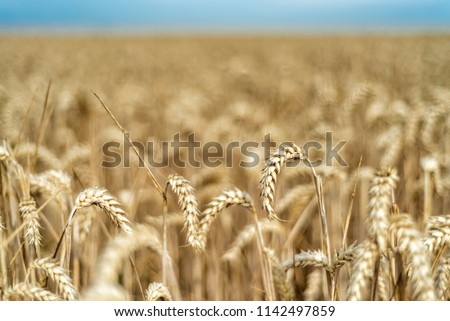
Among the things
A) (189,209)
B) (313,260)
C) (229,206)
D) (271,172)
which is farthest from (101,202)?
(229,206)

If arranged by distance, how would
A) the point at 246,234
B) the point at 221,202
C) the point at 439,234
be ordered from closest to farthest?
the point at 439,234 < the point at 221,202 < the point at 246,234

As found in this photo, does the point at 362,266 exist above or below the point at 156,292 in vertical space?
above

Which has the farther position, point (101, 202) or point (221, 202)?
point (221, 202)

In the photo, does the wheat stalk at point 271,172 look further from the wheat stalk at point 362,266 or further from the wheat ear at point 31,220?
the wheat ear at point 31,220

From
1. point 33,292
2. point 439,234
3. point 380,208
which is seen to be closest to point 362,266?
point 380,208

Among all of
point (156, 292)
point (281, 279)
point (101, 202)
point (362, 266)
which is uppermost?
point (101, 202)

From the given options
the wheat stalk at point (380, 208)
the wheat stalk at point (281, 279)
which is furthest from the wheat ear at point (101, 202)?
the wheat stalk at point (380, 208)

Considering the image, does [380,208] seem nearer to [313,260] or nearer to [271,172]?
[271,172]

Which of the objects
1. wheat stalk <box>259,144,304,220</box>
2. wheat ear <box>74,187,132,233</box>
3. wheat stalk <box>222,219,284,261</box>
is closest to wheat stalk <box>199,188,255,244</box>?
wheat stalk <box>259,144,304,220</box>

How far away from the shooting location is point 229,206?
2.02 metres

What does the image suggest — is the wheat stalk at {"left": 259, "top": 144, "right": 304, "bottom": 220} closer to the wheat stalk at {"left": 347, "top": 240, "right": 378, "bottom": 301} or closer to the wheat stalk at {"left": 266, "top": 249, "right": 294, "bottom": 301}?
the wheat stalk at {"left": 347, "top": 240, "right": 378, "bottom": 301}

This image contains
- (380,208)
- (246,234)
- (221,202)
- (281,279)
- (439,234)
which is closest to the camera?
(380,208)
